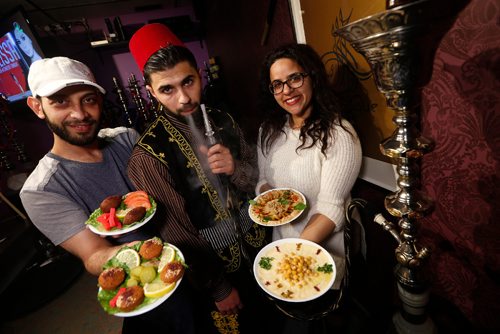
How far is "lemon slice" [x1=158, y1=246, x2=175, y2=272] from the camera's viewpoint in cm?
119

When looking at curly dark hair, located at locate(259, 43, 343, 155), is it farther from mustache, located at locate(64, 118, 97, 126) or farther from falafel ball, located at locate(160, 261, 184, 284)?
mustache, located at locate(64, 118, 97, 126)

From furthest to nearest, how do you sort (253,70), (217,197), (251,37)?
(253,70) < (251,37) < (217,197)

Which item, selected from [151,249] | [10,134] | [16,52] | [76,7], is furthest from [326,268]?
[76,7]

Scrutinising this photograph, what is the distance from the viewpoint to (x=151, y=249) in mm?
1253

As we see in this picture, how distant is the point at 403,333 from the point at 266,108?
5.56ft

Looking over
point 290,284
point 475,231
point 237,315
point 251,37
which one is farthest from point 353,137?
point 251,37

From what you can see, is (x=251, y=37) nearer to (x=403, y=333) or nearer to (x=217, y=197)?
(x=217, y=197)

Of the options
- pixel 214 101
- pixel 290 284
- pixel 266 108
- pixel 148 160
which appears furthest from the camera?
pixel 214 101

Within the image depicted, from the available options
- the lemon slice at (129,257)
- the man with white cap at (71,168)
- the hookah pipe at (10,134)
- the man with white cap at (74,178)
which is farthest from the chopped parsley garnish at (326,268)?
the hookah pipe at (10,134)

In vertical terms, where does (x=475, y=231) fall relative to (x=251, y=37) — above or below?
below

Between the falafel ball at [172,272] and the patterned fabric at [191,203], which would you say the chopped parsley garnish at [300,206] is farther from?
the falafel ball at [172,272]

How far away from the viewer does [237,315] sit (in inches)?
67.7

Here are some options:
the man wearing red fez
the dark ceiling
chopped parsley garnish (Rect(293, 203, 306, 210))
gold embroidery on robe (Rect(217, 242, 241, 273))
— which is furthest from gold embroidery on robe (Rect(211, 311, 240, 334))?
the dark ceiling

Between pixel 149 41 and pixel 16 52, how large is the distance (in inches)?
175
